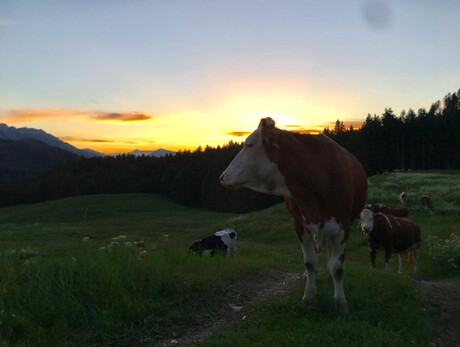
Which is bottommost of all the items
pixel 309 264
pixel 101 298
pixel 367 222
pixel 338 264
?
pixel 101 298

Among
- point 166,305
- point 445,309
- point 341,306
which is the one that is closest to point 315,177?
point 341,306

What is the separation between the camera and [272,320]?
600 cm

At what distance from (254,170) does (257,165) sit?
9cm

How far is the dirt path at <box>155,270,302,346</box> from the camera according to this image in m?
5.70

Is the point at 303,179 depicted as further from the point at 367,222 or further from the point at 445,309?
the point at 367,222

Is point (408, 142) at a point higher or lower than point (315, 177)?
higher

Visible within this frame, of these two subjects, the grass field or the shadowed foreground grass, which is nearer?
the shadowed foreground grass

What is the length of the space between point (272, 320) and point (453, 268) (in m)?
10.5

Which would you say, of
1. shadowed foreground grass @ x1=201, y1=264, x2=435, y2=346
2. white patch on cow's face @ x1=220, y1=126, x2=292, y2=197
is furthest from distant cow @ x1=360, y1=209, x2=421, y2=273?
white patch on cow's face @ x1=220, y1=126, x2=292, y2=197

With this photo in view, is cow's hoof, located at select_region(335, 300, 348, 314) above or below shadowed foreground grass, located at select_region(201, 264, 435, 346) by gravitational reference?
above

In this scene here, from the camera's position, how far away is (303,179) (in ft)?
19.9

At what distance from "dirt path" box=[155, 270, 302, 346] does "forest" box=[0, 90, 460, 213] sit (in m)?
65.8

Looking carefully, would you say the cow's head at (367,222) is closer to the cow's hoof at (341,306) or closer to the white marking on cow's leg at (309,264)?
the white marking on cow's leg at (309,264)

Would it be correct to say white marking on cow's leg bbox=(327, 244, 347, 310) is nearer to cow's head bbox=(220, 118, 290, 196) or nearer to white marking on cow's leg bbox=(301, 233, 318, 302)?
white marking on cow's leg bbox=(301, 233, 318, 302)
